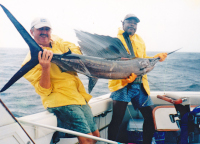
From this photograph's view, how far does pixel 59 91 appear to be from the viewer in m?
1.66

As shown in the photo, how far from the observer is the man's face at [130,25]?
6.66 feet

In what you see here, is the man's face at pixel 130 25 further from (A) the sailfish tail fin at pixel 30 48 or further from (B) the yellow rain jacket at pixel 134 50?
(A) the sailfish tail fin at pixel 30 48

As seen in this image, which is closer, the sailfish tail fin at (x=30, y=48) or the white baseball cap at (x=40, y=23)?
the sailfish tail fin at (x=30, y=48)

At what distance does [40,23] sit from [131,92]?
3.75ft

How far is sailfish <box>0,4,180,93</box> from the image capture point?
157 cm

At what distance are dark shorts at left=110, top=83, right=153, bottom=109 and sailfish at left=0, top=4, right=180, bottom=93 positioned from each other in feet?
0.60

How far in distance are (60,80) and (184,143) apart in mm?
1196

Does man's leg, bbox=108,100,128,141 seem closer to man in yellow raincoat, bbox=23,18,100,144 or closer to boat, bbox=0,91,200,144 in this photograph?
boat, bbox=0,91,200,144

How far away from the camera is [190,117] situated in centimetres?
151

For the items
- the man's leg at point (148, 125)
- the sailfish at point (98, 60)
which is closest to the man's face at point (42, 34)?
the sailfish at point (98, 60)

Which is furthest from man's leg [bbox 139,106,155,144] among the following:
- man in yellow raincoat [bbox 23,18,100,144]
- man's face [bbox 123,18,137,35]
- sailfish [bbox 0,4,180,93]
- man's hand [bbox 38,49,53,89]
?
man's hand [bbox 38,49,53,89]

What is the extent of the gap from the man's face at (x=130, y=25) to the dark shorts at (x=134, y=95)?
588mm

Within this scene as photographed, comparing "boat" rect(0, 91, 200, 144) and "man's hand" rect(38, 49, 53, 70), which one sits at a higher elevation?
"man's hand" rect(38, 49, 53, 70)

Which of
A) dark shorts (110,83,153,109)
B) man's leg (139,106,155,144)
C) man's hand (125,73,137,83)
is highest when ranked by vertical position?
man's hand (125,73,137,83)
